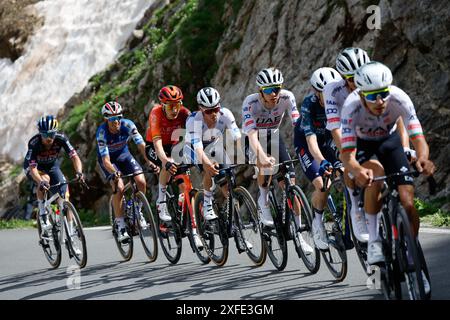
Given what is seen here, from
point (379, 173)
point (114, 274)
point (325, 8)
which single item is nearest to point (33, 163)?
point (114, 274)

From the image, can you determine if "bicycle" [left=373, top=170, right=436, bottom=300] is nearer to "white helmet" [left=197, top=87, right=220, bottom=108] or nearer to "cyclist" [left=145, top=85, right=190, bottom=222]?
"white helmet" [left=197, top=87, right=220, bottom=108]

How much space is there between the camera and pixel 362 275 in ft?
28.2

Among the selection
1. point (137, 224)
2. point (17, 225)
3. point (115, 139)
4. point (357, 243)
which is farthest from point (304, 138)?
point (17, 225)

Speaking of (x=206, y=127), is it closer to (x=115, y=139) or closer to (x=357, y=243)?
(x=115, y=139)

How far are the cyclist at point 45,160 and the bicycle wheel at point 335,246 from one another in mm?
4218

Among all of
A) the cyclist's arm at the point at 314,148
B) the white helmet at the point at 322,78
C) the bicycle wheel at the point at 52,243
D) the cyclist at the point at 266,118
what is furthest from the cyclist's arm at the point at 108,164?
the white helmet at the point at 322,78

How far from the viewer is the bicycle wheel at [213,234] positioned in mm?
9992

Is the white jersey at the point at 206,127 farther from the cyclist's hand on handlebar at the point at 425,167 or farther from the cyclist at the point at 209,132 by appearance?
the cyclist's hand on handlebar at the point at 425,167

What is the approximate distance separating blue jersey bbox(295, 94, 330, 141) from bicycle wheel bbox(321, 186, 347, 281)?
Result: 2.45 ft

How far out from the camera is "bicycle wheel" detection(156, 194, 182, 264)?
10734 mm

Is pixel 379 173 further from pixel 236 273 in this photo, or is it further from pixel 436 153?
pixel 436 153
